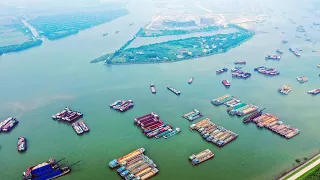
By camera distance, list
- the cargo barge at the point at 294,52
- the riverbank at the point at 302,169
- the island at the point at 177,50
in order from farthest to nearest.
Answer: the cargo barge at the point at 294,52
the island at the point at 177,50
the riverbank at the point at 302,169

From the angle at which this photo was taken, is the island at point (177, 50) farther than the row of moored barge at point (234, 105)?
Yes

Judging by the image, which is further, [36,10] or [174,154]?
[36,10]

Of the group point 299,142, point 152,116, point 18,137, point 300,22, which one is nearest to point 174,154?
point 152,116

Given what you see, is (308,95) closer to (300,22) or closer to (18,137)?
(18,137)

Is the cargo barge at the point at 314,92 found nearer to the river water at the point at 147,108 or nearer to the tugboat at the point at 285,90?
the river water at the point at 147,108

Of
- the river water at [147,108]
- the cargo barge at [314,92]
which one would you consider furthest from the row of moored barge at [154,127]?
the cargo barge at [314,92]

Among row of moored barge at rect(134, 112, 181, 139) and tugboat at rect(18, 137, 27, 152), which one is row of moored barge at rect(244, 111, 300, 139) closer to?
row of moored barge at rect(134, 112, 181, 139)

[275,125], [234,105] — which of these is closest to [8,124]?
[234,105]

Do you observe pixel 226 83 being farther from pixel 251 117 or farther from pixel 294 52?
pixel 294 52
